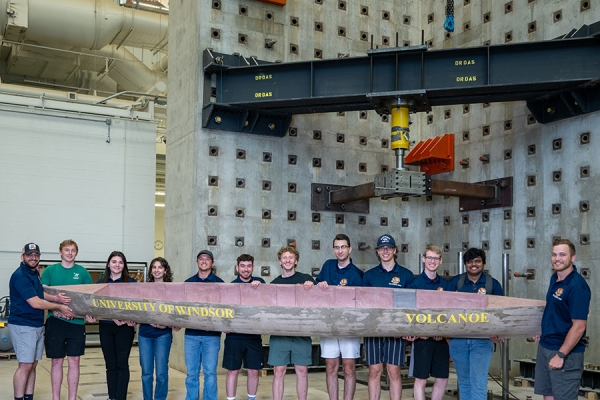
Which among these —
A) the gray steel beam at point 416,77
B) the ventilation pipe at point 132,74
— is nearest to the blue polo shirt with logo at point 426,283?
the gray steel beam at point 416,77

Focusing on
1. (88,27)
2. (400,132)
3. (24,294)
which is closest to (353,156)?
(400,132)

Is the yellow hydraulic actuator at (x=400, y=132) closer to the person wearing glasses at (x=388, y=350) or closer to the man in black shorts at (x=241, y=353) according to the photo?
the person wearing glasses at (x=388, y=350)

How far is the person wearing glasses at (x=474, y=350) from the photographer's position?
23.0 feet

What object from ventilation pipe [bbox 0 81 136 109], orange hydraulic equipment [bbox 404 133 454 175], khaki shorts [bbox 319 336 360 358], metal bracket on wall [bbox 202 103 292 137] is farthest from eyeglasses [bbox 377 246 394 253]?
ventilation pipe [bbox 0 81 136 109]

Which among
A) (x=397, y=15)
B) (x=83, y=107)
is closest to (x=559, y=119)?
(x=397, y=15)

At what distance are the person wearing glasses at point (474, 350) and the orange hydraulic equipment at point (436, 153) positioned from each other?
6.38 m

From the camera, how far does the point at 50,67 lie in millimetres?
21219

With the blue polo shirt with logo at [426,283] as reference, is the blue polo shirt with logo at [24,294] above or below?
below

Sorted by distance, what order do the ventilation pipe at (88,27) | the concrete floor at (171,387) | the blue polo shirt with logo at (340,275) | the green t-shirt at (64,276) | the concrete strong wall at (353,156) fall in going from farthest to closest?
the ventilation pipe at (88,27)
the concrete strong wall at (353,156)
the concrete floor at (171,387)
the green t-shirt at (64,276)
the blue polo shirt with logo at (340,275)

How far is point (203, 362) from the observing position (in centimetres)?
765

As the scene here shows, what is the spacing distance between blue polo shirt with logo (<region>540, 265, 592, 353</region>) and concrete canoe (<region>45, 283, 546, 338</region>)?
453mm

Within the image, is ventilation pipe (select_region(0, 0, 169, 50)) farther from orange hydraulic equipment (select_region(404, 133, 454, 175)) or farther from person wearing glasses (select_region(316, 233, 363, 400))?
person wearing glasses (select_region(316, 233, 363, 400))

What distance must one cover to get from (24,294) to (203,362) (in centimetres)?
223

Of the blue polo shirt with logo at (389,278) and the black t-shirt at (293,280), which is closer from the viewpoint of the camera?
the blue polo shirt with logo at (389,278)
